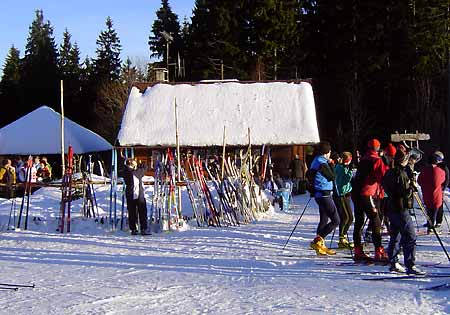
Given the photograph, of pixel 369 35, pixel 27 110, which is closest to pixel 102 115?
pixel 27 110

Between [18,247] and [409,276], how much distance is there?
7.33 metres

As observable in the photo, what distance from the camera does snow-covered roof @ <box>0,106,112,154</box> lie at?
31.9 metres

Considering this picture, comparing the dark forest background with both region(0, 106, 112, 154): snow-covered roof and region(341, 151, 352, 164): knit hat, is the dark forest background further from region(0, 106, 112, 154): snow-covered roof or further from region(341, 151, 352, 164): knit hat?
region(341, 151, 352, 164): knit hat

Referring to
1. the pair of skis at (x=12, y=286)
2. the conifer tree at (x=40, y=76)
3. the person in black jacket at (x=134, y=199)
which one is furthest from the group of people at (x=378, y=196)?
the conifer tree at (x=40, y=76)

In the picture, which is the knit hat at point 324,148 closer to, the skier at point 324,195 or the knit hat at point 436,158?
the skier at point 324,195

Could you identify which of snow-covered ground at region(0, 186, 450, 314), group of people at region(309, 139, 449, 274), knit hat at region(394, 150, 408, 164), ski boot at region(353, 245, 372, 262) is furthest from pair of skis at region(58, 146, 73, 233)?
knit hat at region(394, 150, 408, 164)

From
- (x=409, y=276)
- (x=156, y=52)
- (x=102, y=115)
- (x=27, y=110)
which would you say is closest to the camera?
(x=409, y=276)

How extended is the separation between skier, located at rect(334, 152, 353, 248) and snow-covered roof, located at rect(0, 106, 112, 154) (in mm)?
22030

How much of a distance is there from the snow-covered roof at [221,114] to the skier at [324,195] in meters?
14.9

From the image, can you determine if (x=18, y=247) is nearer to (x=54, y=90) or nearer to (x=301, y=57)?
(x=301, y=57)

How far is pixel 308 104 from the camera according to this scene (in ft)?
88.9

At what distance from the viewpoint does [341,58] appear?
3916 cm

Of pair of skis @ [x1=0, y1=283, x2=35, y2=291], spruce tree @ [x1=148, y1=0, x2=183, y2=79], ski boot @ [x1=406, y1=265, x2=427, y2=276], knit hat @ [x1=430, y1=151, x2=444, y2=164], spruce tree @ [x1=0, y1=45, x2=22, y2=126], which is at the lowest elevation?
pair of skis @ [x1=0, y1=283, x2=35, y2=291]

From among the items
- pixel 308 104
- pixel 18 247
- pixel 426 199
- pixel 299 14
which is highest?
pixel 299 14
